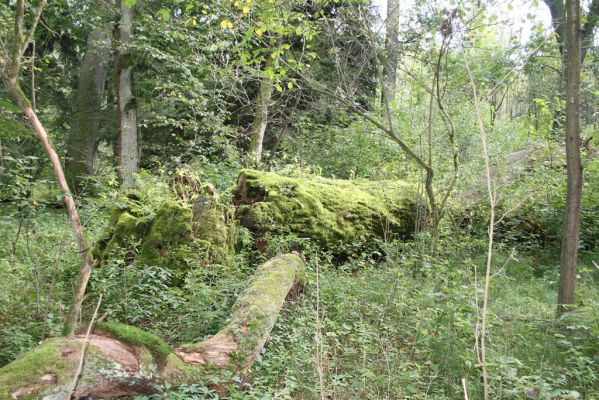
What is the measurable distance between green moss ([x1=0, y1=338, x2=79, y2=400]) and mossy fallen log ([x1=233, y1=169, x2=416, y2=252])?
4196mm

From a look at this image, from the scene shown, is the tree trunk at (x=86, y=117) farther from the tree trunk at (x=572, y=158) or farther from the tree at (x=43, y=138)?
the tree trunk at (x=572, y=158)

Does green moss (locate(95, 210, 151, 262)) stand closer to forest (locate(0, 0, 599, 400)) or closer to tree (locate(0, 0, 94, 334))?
forest (locate(0, 0, 599, 400))

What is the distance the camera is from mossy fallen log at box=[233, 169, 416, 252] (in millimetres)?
6828

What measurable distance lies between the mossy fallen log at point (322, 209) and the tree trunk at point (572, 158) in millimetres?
2494

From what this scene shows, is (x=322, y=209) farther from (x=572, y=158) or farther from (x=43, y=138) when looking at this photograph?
(x=43, y=138)

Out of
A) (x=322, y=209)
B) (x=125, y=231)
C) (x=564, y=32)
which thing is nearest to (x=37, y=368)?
(x=125, y=231)

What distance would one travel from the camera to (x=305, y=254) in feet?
22.2

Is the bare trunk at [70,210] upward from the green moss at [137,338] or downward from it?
upward

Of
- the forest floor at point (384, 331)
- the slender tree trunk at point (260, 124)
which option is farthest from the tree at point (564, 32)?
the slender tree trunk at point (260, 124)

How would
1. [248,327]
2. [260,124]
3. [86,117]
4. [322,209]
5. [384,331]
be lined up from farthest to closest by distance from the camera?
1. [86,117]
2. [260,124]
3. [322,209]
4. [384,331]
5. [248,327]

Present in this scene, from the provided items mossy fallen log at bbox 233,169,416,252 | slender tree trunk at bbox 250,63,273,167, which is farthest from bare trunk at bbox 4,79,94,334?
slender tree trunk at bbox 250,63,273,167

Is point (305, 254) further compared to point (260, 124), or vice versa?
point (260, 124)

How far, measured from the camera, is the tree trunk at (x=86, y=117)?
508 inches

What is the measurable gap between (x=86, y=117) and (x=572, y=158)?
41.7 feet
